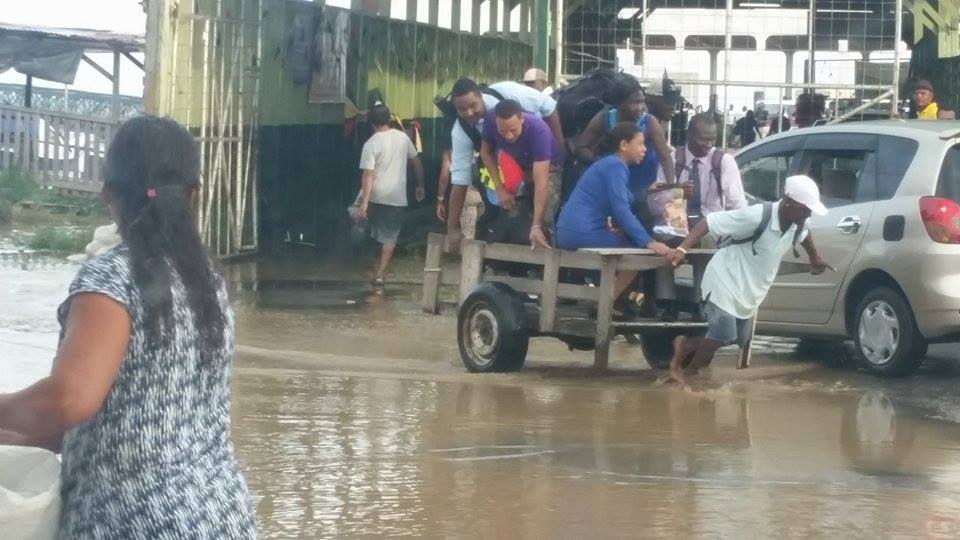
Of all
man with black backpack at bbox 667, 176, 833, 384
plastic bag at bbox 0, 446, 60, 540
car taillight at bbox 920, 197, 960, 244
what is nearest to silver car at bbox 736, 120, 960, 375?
car taillight at bbox 920, 197, 960, 244

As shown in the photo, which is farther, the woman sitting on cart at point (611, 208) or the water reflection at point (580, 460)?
the woman sitting on cart at point (611, 208)

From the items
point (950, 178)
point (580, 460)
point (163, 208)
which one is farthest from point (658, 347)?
point (163, 208)

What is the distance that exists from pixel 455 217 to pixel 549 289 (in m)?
1.19

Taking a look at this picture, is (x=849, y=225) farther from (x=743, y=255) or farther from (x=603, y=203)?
(x=603, y=203)

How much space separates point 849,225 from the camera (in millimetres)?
10500

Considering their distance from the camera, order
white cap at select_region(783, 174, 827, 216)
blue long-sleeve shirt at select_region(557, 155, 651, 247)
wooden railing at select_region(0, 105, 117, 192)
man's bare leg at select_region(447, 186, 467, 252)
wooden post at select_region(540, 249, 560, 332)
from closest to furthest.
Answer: white cap at select_region(783, 174, 827, 216) < blue long-sleeve shirt at select_region(557, 155, 651, 247) < wooden post at select_region(540, 249, 560, 332) < man's bare leg at select_region(447, 186, 467, 252) < wooden railing at select_region(0, 105, 117, 192)

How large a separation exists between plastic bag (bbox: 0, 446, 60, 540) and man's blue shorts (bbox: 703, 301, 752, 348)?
6590 mm

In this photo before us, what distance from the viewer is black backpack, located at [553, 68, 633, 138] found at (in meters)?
10.5

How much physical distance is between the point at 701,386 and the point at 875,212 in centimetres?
170

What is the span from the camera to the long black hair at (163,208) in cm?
322

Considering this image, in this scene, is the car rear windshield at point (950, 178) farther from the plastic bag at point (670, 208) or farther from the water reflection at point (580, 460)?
the plastic bag at point (670, 208)

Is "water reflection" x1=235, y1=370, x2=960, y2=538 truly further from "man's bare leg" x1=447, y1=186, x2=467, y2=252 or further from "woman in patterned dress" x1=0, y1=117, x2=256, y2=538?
"woman in patterned dress" x1=0, y1=117, x2=256, y2=538

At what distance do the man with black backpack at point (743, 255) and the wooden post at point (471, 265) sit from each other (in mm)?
1367

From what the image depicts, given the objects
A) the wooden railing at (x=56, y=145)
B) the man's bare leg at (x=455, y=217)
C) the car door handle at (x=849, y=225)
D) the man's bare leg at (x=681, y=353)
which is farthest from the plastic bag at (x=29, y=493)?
the wooden railing at (x=56, y=145)
